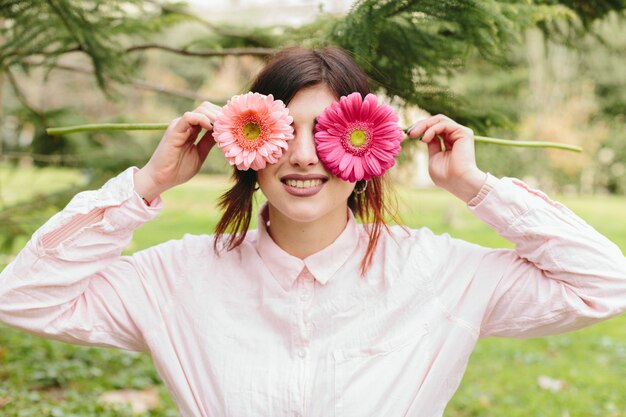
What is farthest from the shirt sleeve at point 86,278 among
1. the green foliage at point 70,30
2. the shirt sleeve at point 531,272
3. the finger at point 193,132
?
the green foliage at point 70,30

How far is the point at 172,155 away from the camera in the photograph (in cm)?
197

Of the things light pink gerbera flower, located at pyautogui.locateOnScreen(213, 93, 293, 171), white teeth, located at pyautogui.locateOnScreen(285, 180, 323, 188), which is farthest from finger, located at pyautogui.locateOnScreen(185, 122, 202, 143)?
white teeth, located at pyautogui.locateOnScreen(285, 180, 323, 188)

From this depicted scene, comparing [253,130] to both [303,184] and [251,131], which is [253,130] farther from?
[303,184]

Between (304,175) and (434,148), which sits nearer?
(304,175)

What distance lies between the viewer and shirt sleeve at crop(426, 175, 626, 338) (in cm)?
185

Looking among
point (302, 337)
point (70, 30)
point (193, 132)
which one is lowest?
point (302, 337)

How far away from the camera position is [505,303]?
192 cm

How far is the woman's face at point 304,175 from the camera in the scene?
1.83 metres

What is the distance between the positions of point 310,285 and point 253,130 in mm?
455

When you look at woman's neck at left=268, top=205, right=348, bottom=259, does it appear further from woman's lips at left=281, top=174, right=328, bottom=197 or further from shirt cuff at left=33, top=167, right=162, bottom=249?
shirt cuff at left=33, top=167, right=162, bottom=249

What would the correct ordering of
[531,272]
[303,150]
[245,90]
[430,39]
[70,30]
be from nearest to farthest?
[303,150]
[531,272]
[245,90]
[430,39]
[70,30]

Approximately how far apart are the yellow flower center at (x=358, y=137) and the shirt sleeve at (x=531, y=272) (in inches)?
14.0

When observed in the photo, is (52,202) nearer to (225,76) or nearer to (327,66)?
(327,66)

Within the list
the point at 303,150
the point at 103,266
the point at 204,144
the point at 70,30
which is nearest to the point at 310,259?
the point at 303,150
